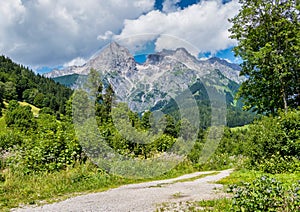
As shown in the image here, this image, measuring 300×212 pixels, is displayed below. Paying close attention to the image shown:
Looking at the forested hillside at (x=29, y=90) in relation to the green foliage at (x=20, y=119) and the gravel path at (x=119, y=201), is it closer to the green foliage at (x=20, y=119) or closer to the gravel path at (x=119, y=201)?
the green foliage at (x=20, y=119)

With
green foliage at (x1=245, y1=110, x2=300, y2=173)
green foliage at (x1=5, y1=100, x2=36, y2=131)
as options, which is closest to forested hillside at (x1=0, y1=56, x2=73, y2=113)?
green foliage at (x1=5, y1=100, x2=36, y2=131)

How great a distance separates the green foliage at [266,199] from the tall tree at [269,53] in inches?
735

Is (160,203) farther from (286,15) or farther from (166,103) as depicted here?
(286,15)

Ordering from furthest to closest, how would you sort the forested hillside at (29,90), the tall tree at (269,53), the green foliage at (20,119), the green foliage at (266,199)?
the forested hillside at (29,90), the green foliage at (20,119), the tall tree at (269,53), the green foliage at (266,199)

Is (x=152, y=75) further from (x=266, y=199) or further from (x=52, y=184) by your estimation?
(x=266, y=199)

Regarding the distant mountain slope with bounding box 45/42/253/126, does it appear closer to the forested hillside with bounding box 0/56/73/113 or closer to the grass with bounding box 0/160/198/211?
the grass with bounding box 0/160/198/211

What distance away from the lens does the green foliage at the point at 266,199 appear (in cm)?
534

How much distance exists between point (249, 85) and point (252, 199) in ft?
69.9

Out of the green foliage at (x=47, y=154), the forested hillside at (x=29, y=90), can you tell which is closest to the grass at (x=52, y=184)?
the green foliage at (x=47, y=154)

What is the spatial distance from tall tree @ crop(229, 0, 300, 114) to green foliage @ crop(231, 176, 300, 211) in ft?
61.2

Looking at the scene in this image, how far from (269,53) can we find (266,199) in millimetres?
20378

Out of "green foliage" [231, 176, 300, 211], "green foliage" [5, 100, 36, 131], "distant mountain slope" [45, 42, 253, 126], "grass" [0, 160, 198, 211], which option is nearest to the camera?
"green foliage" [231, 176, 300, 211]

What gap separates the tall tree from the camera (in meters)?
23.0

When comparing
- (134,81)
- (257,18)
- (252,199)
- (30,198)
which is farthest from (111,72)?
(257,18)
